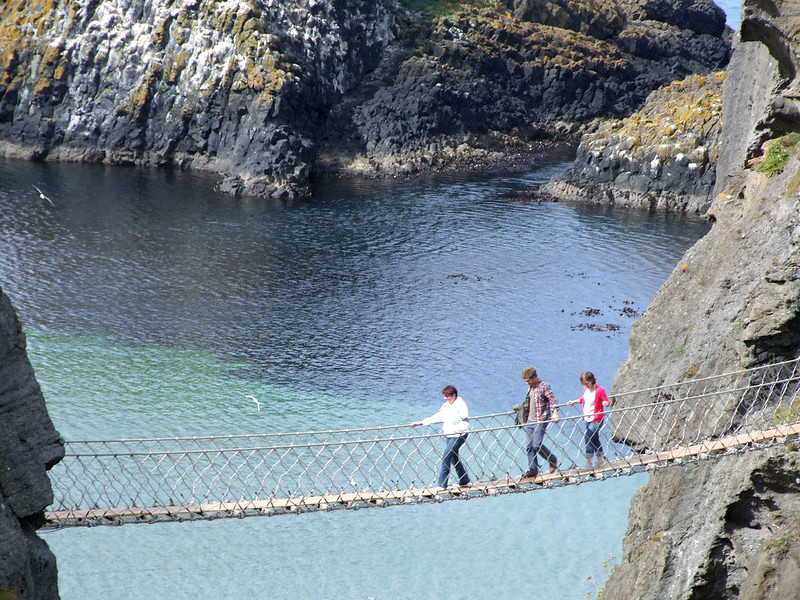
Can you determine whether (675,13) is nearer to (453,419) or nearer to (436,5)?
(436,5)

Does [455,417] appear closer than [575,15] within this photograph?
Yes

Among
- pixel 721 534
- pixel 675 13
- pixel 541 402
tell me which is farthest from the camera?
pixel 675 13

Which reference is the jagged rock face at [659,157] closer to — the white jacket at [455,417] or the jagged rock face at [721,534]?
the jagged rock face at [721,534]

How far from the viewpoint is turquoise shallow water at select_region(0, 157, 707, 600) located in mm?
17875

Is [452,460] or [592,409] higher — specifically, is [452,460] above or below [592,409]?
below

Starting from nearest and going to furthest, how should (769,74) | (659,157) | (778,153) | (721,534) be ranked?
(721,534) < (778,153) < (769,74) < (659,157)

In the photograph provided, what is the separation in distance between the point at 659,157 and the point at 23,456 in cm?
4343

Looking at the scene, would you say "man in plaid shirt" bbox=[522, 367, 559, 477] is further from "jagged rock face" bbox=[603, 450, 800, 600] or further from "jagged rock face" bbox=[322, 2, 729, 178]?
"jagged rock face" bbox=[322, 2, 729, 178]

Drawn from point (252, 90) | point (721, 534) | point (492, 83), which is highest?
point (492, 83)

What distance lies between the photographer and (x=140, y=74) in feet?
192

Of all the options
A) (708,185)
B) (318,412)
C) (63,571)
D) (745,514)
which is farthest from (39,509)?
(708,185)

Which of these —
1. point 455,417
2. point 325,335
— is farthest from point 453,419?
point 325,335

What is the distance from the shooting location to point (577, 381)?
87.2 feet

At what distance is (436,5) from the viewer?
7388 centimetres
